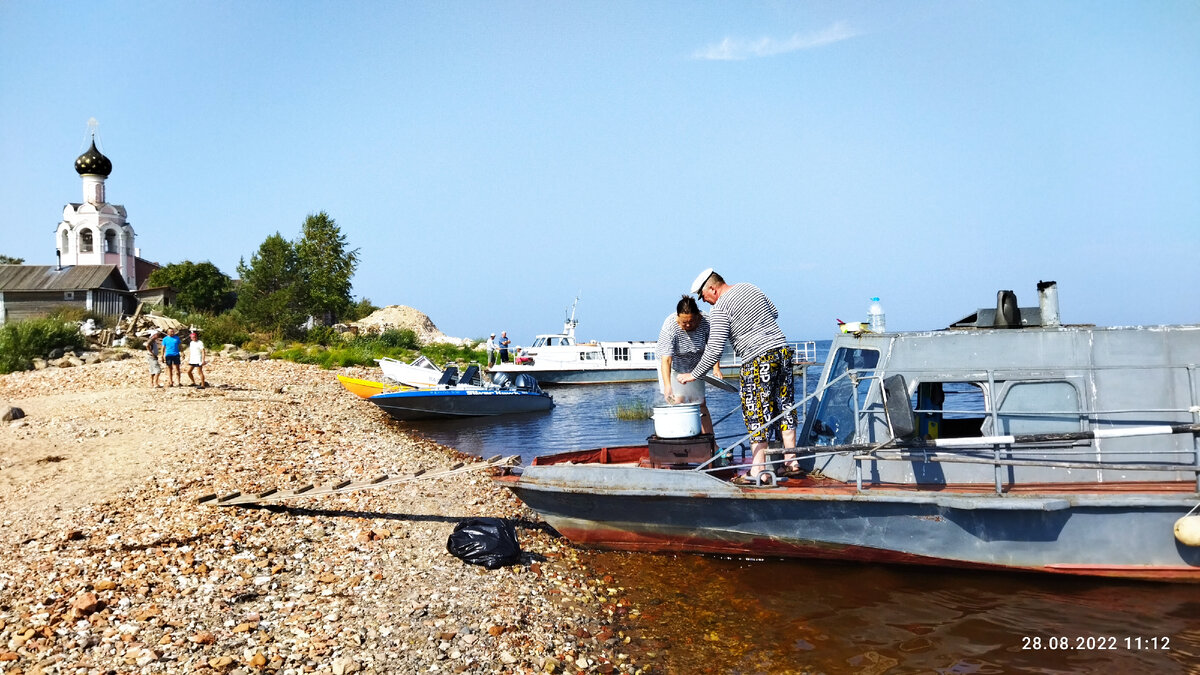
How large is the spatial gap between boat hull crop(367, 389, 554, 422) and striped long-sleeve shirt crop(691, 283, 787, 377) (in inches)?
613

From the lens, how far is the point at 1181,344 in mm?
7457

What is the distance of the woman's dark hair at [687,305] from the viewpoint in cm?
851

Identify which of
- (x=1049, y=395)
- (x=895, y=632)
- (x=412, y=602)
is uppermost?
(x=1049, y=395)

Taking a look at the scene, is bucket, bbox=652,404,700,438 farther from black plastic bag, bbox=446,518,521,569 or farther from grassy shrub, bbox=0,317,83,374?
grassy shrub, bbox=0,317,83,374

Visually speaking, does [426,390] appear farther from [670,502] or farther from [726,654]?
[726,654]

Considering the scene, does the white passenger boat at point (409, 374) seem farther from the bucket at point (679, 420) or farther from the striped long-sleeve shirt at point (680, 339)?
the bucket at point (679, 420)

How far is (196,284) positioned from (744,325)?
55.6m

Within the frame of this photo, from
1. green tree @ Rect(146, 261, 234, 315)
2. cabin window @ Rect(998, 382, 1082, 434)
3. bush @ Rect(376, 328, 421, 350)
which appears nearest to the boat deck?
cabin window @ Rect(998, 382, 1082, 434)

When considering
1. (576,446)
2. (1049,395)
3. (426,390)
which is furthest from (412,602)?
(426,390)

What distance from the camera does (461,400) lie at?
23.3 m

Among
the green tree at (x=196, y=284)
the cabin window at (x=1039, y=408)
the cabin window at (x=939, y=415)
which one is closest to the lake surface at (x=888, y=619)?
the cabin window at (x=1039, y=408)

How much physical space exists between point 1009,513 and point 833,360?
244 centimetres

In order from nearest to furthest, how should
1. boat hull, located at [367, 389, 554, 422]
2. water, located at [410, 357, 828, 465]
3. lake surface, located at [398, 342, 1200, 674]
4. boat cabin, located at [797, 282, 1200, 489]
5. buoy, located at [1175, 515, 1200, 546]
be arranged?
lake surface, located at [398, 342, 1200, 674] → buoy, located at [1175, 515, 1200, 546] → boat cabin, located at [797, 282, 1200, 489] → water, located at [410, 357, 828, 465] → boat hull, located at [367, 389, 554, 422]

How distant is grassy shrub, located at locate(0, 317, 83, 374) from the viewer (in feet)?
89.9
